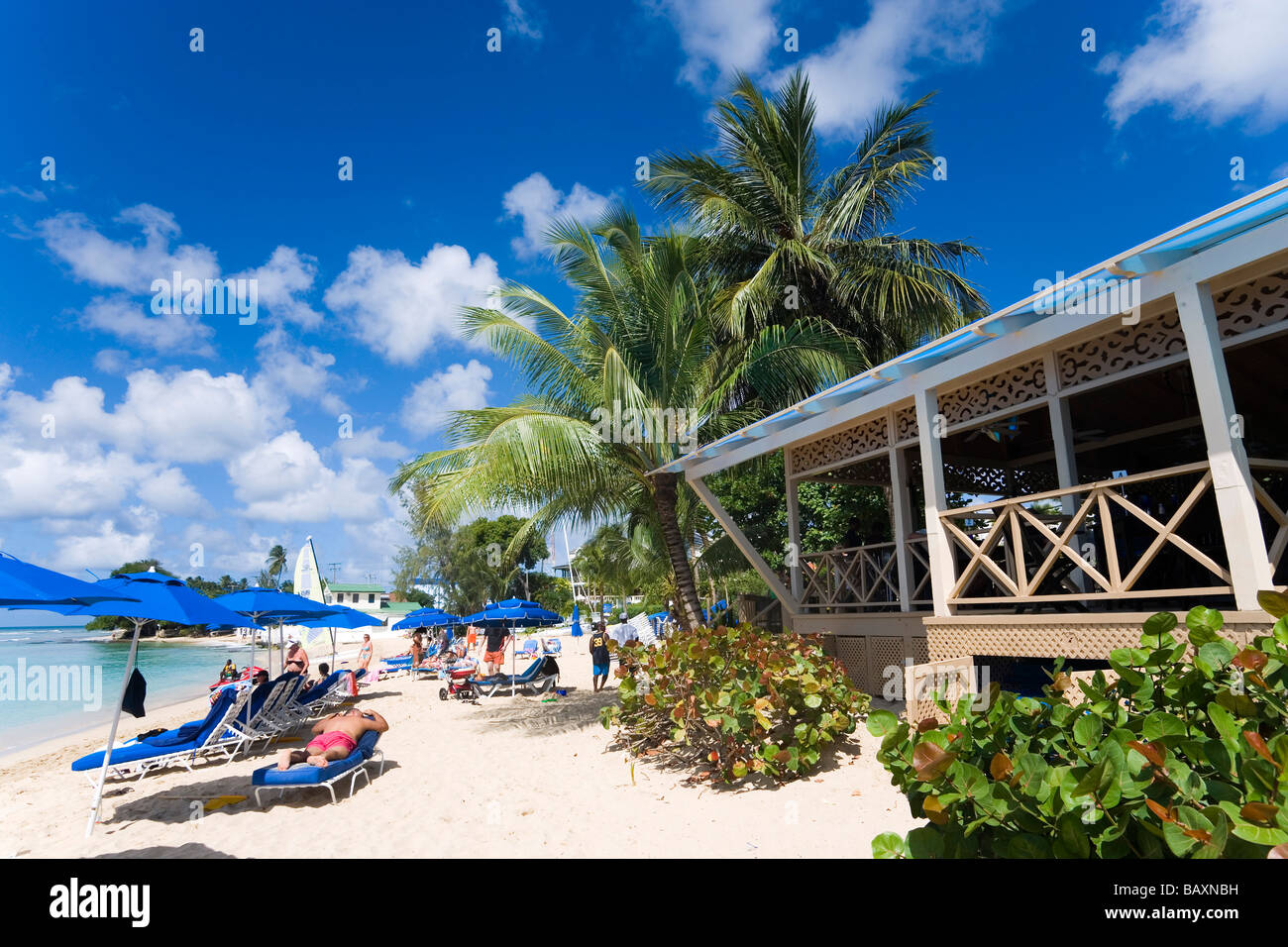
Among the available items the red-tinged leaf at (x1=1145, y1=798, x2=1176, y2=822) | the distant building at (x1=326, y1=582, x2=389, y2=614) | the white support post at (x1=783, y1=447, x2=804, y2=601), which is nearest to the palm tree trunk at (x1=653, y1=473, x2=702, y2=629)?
the white support post at (x1=783, y1=447, x2=804, y2=601)

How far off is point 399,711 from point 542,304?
28.0 feet

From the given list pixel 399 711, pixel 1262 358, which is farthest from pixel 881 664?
pixel 399 711

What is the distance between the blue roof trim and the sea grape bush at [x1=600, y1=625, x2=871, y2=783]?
8.78ft

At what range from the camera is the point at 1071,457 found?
20.9 ft

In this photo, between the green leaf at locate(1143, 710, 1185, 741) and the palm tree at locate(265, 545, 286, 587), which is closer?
the green leaf at locate(1143, 710, 1185, 741)

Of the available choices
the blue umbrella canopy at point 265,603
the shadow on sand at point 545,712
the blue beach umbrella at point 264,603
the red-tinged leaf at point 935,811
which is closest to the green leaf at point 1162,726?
the red-tinged leaf at point 935,811

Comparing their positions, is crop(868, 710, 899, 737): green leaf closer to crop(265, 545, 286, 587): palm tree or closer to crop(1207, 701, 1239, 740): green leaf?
crop(1207, 701, 1239, 740): green leaf

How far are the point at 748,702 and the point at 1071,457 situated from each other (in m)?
3.61

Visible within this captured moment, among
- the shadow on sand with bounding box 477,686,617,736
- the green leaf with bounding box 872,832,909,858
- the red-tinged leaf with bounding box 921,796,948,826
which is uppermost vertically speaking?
the red-tinged leaf with bounding box 921,796,948,826

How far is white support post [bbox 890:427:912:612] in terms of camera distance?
8297 millimetres

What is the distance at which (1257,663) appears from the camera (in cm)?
142

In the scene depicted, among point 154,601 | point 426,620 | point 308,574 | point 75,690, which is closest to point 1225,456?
point 154,601

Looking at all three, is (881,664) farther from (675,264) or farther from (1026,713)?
(1026,713)

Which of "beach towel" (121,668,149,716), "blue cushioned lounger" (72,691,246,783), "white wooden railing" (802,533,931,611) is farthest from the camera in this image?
"white wooden railing" (802,533,931,611)
